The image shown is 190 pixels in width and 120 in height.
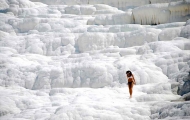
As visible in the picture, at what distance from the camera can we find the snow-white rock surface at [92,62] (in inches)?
337

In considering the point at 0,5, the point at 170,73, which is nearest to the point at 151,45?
the point at 170,73

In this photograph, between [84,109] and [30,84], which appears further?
[30,84]

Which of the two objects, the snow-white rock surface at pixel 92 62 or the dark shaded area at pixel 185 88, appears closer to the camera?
the snow-white rock surface at pixel 92 62

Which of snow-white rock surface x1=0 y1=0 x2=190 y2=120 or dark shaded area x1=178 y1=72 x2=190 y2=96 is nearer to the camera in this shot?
snow-white rock surface x1=0 y1=0 x2=190 y2=120

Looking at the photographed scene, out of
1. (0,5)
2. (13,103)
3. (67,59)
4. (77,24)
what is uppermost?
(0,5)

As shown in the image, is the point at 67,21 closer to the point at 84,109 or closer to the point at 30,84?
the point at 30,84

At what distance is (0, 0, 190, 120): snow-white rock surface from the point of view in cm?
857

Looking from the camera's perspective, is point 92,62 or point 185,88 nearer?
point 185,88

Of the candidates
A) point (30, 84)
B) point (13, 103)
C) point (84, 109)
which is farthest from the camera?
point (30, 84)

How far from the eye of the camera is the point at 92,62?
503 inches

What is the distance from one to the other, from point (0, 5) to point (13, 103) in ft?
49.5

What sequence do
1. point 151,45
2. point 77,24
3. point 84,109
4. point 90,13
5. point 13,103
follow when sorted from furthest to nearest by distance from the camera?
point 90,13, point 77,24, point 151,45, point 13,103, point 84,109

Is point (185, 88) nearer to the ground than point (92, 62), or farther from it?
nearer to the ground

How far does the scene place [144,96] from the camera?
922cm
